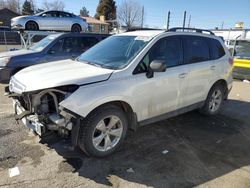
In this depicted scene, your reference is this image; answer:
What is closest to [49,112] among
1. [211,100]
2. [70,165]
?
[70,165]

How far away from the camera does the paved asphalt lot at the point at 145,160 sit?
3258mm

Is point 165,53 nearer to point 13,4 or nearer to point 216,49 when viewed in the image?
point 216,49

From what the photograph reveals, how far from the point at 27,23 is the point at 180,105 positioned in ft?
37.3

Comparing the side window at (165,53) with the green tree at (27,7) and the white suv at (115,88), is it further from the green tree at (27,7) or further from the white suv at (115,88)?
the green tree at (27,7)

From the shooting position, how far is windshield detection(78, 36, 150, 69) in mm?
3949

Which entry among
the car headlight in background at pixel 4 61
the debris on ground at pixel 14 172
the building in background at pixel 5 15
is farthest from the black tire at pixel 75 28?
the building in background at pixel 5 15

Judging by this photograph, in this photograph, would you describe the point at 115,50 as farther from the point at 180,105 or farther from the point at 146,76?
the point at 180,105

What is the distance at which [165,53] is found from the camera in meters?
4.36

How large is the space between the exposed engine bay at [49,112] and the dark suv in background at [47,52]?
3.87 m

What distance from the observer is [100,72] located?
3613 mm

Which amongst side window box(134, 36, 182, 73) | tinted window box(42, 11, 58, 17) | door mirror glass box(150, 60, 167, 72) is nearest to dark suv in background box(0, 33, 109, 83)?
side window box(134, 36, 182, 73)

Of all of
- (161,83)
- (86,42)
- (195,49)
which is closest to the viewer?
(161,83)

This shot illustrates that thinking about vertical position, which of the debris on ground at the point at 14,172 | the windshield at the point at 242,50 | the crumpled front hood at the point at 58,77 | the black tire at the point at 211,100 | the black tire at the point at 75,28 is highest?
the black tire at the point at 75,28

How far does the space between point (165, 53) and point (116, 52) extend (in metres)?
0.87
